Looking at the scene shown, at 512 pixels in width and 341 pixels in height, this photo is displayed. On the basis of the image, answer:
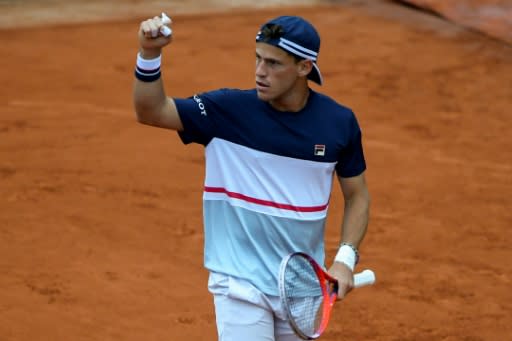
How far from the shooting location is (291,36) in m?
5.31

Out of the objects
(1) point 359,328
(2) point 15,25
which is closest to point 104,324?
(1) point 359,328

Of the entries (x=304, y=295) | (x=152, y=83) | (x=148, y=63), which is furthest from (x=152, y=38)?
(x=304, y=295)

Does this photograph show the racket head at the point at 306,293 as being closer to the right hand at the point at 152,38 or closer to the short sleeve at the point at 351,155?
the short sleeve at the point at 351,155

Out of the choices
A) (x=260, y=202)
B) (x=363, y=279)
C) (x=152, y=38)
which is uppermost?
(x=152, y=38)

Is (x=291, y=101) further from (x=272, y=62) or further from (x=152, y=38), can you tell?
(x=152, y=38)

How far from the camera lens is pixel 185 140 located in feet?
17.9

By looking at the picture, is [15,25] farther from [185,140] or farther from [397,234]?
[185,140]

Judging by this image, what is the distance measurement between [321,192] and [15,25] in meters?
10.6

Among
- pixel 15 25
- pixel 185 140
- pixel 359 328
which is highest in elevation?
pixel 185 140

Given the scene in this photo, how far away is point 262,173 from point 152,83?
71 centimetres

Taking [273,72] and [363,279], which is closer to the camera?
[273,72]

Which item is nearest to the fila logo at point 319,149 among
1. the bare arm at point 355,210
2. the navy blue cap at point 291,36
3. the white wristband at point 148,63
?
the bare arm at point 355,210

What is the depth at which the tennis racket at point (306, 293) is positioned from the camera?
5.12 m

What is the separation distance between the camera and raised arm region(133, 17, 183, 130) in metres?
A: 4.95
